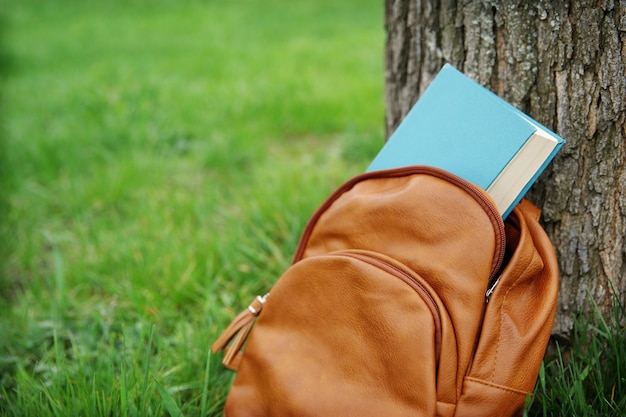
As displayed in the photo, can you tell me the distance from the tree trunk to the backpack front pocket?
1.44 ft

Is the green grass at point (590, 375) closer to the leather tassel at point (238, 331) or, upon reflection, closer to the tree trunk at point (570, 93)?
the tree trunk at point (570, 93)

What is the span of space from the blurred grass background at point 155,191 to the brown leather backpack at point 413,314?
10.5 inches

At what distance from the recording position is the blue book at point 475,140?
44.9 inches

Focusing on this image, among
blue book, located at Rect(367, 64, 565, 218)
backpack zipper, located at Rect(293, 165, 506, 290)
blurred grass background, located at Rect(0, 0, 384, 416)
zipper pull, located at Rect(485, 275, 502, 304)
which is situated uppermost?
blue book, located at Rect(367, 64, 565, 218)

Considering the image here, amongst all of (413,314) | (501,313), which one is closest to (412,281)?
(413,314)

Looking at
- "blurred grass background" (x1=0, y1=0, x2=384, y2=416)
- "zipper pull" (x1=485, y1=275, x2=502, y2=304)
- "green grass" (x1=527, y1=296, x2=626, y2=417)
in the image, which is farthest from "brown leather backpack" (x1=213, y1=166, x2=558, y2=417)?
"blurred grass background" (x1=0, y1=0, x2=384, y2=416)

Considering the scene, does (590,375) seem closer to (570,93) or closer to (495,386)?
(495,386)

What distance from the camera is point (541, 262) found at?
1.09 m

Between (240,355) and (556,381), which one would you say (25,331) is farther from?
(556,381)

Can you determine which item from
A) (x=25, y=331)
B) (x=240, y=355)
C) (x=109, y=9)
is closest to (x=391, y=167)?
(x=240, y=355)

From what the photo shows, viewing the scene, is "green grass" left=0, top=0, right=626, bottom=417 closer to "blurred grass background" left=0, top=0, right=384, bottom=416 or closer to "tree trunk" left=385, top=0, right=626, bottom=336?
"blurred grass background" left=0, top=0, right=384, bottom=416

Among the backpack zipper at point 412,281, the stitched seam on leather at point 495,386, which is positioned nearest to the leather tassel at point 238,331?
the backpack zipper at point 412,281

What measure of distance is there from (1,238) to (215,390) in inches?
51.7

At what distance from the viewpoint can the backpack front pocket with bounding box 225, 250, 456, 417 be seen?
104 centimetres
